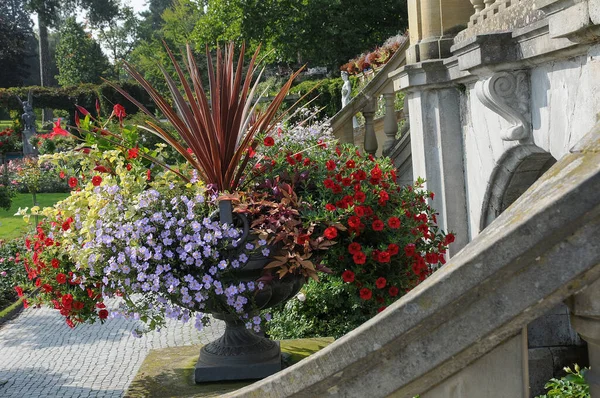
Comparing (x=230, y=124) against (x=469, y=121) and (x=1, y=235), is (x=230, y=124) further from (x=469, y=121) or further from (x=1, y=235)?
(x=1, y=235)

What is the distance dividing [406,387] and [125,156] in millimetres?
2277

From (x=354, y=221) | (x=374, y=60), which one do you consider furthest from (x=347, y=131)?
(x=374, y=60)

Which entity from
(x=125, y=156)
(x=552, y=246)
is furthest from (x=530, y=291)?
(x=125, y=156)

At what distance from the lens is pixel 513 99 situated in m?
4.00

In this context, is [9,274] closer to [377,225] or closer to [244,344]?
[244,344]

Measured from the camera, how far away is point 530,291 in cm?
123

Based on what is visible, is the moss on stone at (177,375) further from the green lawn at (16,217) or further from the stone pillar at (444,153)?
the green lawn at (16,217)

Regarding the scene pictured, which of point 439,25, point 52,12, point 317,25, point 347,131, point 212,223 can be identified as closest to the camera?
point 212,223

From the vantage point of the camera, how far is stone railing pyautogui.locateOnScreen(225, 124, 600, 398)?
120 centimetres

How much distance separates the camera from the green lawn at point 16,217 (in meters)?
15.1

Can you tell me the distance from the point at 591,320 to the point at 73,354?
6.63 meters

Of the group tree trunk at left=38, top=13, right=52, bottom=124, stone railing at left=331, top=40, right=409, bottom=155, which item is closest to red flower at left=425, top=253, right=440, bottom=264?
stone railing at left=331, top=40, right=409, bottom=155

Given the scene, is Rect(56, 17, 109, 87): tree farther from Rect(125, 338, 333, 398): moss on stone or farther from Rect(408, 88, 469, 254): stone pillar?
Rect(125, 338, 333, 398): moss on stone

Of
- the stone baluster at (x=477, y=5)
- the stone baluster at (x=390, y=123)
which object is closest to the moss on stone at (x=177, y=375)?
the stone baluster at (x=477, y=5)
